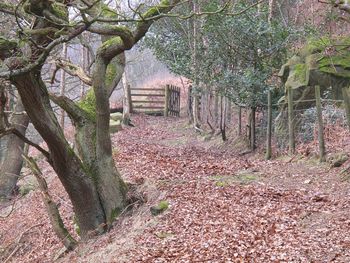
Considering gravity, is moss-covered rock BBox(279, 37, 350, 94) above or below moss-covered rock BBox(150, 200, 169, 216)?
above

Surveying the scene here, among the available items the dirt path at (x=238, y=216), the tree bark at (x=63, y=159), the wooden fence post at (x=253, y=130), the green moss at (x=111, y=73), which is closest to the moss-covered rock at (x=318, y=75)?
the wooden fence post at (x=253, y=130)

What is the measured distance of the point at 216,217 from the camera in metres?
8.16

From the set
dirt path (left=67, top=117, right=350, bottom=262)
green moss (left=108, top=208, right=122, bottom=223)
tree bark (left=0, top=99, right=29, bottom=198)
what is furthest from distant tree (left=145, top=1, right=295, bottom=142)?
tree bark (left=0, top=99, right=29, bottom=198)

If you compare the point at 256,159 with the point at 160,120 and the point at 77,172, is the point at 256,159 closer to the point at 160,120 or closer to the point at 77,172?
the point at 77,172

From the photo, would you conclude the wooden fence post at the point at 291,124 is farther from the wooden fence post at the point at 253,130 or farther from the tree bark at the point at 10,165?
the tree bark at the point at 10,165

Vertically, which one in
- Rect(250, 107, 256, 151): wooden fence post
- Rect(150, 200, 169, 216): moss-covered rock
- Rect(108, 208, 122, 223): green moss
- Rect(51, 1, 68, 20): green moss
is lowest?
Rect(108, 208, 122, 223): green moss

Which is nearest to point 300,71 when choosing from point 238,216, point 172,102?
point 238,216

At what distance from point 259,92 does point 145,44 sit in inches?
436

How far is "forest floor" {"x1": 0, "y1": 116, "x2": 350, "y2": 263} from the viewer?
22.7 ft

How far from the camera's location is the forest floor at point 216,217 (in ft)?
22.7

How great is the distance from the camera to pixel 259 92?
14.2 metres

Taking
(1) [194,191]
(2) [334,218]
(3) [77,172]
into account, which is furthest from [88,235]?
(2) [334,218]

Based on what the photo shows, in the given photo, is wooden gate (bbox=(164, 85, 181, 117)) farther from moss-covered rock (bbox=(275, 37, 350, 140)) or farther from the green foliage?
moss-covered rock (bbox=(275, 37, 350, 140))

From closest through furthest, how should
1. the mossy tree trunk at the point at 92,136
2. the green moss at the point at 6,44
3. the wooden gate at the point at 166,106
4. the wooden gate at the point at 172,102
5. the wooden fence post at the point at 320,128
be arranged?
the green moss at the point at 6,44 → the mossy tree trunk at the point at 92,136 → the wooden fence post at the point at 320,128 → the wooden gate at the point at 166,106 → the wooden gate at the point at 172,102
